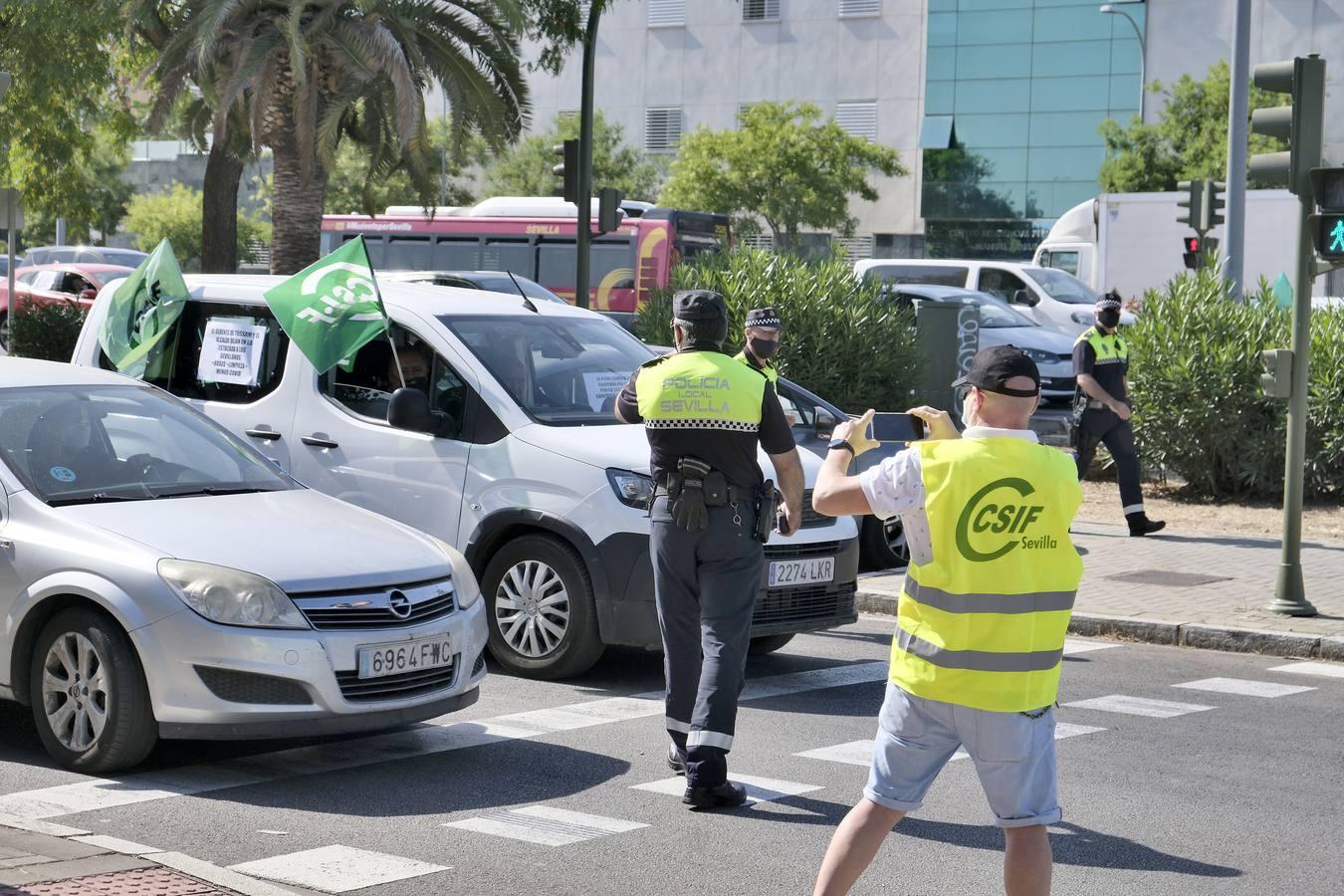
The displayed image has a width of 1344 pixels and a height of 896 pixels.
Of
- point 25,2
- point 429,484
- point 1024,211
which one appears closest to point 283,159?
point 25,2

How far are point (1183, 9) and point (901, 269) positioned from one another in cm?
2942

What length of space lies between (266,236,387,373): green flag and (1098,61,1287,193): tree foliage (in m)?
41.2

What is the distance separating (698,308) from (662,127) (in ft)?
184

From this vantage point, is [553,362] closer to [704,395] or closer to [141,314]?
[141,314]

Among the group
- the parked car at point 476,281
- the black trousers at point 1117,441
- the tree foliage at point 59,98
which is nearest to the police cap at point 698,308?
the black trousers at point 1117,441

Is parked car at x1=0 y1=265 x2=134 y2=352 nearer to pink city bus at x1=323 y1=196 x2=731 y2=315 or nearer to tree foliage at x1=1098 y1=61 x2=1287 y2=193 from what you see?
pink city bus at x1=323 y1=196 x2=731 y2=315

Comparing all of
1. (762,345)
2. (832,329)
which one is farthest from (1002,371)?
(832,329)

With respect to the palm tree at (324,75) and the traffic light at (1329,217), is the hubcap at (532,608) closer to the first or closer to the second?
the traffic light at (1329,217)

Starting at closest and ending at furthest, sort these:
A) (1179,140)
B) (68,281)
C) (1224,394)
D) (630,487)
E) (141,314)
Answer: (630,487) → (141,314) → (1224,394) → (68,281) → (1179,140)

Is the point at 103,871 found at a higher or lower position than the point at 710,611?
lower

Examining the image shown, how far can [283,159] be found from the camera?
816 inches

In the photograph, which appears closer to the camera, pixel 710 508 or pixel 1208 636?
pixel 710 508

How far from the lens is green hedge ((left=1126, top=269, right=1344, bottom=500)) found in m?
15.6

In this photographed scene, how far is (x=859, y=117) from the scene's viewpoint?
58781 millimetres
